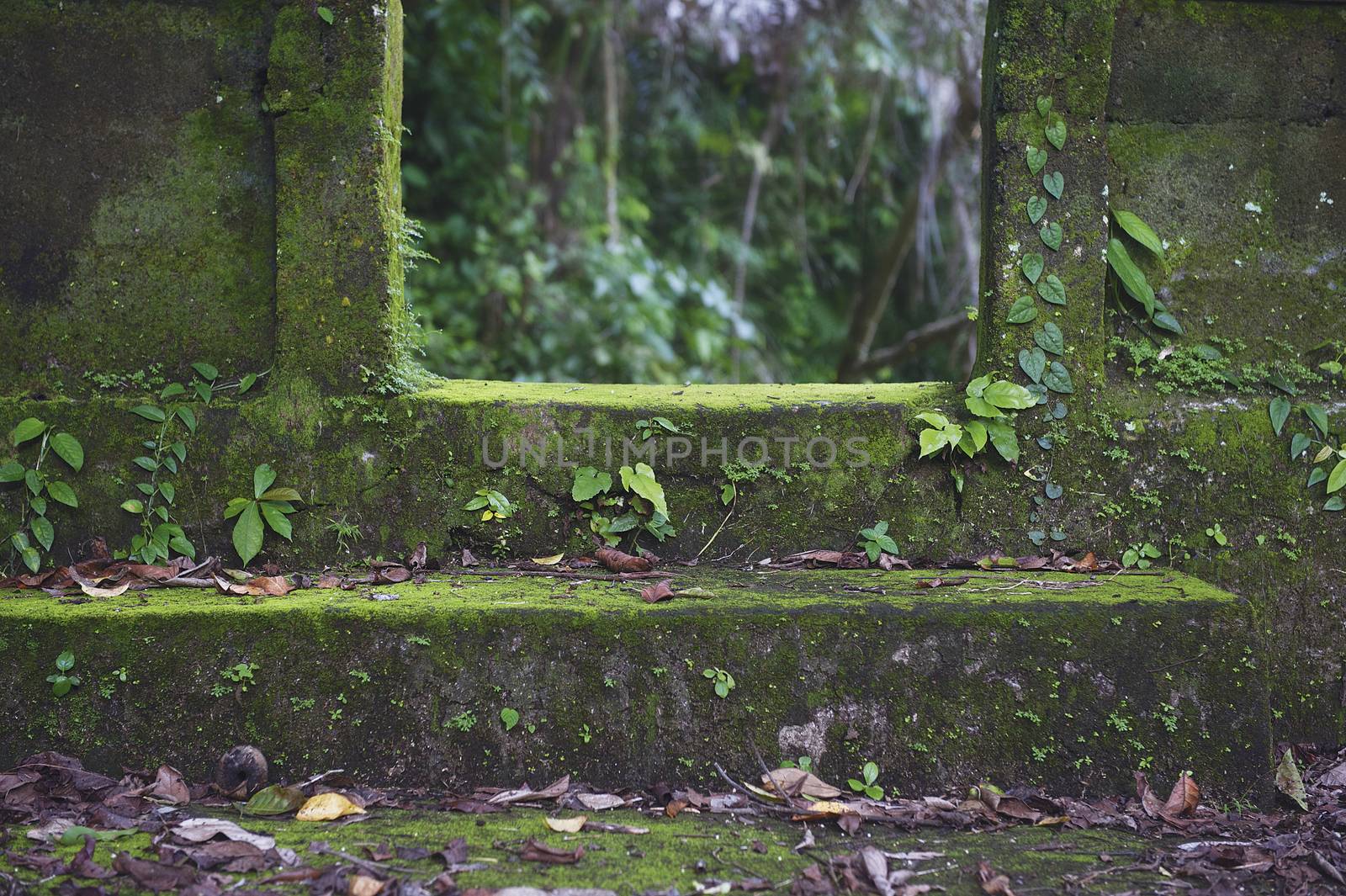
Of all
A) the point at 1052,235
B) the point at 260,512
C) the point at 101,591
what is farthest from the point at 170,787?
the point at 1052,235

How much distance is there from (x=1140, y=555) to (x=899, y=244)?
4.58 m

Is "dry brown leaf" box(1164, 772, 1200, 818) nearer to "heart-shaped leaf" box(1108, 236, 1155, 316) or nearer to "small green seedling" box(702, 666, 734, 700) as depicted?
"small green seedling" box(702, 666, 734, 700)

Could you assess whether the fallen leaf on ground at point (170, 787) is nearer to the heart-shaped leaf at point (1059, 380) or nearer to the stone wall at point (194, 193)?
the stone wall at point (194, 193)

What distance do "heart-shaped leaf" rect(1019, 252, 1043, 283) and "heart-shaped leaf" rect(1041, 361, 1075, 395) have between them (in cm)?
29

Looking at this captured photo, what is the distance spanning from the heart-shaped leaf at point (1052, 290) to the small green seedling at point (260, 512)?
246 cm

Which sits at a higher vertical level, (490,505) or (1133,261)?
(1133,261)

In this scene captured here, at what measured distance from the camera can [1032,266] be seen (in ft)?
10.5

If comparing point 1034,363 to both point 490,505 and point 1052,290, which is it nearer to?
point 1052,290

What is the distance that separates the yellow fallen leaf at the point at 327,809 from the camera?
90.1 inches

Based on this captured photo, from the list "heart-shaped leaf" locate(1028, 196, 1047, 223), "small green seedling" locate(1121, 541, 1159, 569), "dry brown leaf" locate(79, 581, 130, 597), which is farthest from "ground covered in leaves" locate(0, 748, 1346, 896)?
"heart-shaped leaf" locate(1028, 196, 1047, 223)

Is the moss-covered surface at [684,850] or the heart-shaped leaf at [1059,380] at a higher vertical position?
the heart-shaped leaf at [1059,380]

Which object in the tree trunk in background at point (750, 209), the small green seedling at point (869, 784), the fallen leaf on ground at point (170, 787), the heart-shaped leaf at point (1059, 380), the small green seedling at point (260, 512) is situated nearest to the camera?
the fallen leaf on ground at point (170, 787)

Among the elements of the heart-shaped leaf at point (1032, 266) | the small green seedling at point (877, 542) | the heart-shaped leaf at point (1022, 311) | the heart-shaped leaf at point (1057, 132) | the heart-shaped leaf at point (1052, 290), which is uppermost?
the heart-shaped leaf at point (1057, 132)

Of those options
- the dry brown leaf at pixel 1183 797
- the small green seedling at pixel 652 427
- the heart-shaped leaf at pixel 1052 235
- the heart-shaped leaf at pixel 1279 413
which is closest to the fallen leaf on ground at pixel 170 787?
the small green seedling at pixel 652 427
